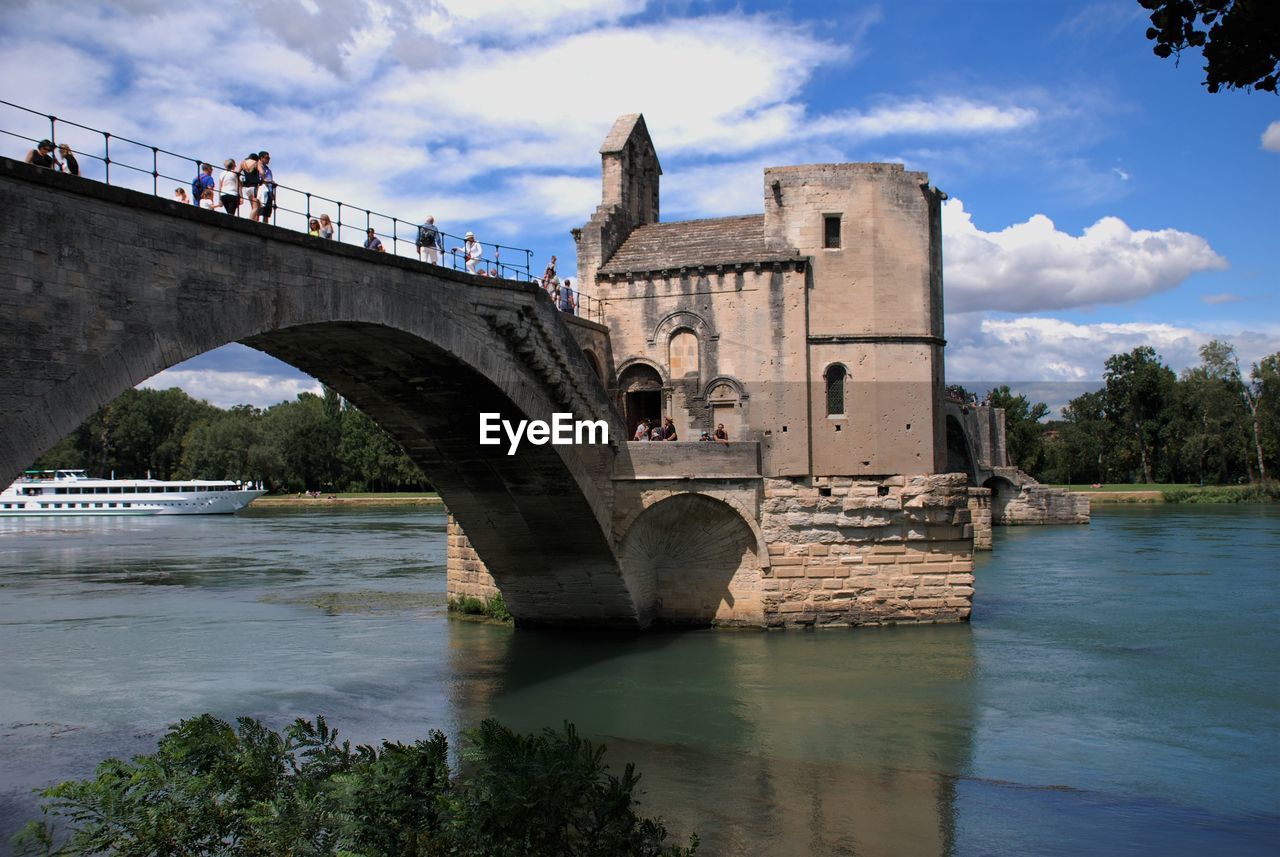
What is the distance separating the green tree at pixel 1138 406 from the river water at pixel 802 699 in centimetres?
5488

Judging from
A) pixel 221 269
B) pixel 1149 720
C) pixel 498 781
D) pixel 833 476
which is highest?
pixel 221 269

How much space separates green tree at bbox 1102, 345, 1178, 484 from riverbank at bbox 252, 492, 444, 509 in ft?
164

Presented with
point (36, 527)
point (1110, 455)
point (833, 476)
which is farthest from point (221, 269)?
point (1110, 455)

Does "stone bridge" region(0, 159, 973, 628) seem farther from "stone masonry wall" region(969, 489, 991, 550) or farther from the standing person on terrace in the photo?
"stone masonry wall" region(969, 489, 991, 550)

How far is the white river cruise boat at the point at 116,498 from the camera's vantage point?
75562 millimetres

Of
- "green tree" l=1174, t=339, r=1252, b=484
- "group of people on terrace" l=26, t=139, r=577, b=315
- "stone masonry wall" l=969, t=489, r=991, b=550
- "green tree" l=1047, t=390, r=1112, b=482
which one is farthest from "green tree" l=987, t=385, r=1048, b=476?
"group of people on terrace" l=26, t=139, r=577, b=315

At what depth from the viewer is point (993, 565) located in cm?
3672

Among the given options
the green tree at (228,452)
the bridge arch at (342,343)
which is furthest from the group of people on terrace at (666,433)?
the green tree at (228,452)

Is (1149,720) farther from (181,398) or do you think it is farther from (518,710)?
(181,398)

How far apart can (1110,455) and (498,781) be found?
85.4 m

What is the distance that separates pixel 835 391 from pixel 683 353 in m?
3.31

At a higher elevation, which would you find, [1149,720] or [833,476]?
[833,476]

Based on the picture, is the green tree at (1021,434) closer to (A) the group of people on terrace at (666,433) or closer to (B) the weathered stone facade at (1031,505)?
(B) the weathered stone facade at (1031,505)

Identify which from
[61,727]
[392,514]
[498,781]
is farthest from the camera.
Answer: [392,514]
